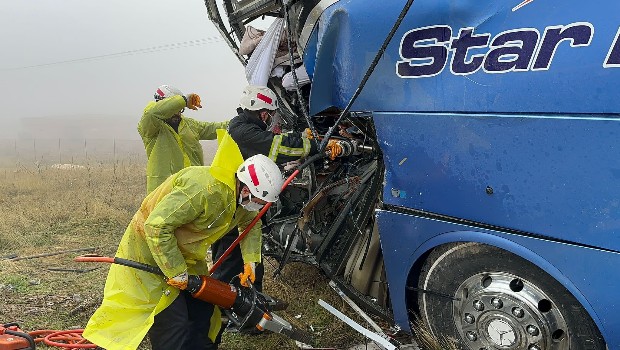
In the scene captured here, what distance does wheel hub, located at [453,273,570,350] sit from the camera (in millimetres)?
2305

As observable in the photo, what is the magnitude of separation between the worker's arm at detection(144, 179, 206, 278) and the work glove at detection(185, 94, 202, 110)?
2640 mm

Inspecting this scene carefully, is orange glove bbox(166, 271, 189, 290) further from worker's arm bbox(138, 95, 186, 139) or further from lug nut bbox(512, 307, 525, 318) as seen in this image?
worker's arm bbox(138, 95, 186, 139)

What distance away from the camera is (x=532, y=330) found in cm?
233

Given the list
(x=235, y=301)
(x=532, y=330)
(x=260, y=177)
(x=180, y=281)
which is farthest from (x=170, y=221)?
(x=532, y=330)

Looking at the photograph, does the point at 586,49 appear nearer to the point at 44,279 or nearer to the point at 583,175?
the point at 583,175

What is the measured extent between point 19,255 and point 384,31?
210 inches

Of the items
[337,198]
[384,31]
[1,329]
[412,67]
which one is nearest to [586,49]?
[412,67]

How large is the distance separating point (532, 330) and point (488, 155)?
2.70ft

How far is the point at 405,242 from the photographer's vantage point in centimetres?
275

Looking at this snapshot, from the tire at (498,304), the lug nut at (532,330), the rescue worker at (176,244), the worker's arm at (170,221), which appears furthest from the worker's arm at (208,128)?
the lug nut at (532,330)

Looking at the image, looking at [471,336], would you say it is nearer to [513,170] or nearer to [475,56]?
[513,170]

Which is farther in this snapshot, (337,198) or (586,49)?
(337,198)

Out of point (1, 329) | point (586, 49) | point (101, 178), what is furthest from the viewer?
point (101, 178)

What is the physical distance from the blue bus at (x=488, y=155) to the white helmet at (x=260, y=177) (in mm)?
544
